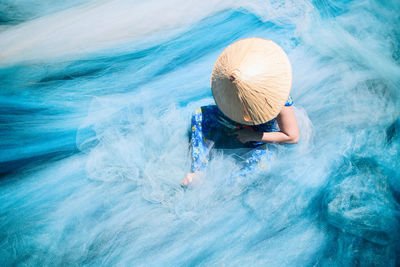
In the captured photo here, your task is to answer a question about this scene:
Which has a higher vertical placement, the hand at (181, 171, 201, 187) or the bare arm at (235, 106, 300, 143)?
the bare arm at (235, 106, 300, 143)

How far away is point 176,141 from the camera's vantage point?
57.3 inches

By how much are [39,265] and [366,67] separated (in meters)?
2.19

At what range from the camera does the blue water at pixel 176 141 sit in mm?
1272

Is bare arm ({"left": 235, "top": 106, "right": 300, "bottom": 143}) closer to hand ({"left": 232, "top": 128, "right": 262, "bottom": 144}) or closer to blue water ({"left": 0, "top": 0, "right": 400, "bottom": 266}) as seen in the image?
hand ({"left": 232, "top": 128, "right": 262, "bottom": 144})

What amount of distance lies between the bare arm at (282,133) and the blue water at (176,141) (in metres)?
0.19

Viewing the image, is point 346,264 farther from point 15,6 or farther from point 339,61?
point 15,6

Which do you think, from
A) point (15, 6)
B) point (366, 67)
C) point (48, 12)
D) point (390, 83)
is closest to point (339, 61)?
point (366, 67)

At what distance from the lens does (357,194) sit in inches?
50.0

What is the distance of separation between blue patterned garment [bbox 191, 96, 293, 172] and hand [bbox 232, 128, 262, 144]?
38 millimetres

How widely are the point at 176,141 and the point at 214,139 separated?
237 mm

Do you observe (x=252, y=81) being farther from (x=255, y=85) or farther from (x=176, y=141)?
(x=176, y=141)

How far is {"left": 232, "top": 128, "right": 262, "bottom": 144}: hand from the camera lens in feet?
3.97

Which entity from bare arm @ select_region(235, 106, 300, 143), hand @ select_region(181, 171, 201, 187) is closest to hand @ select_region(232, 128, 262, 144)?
bare arm @ select_region(235, 106, 300, 143)

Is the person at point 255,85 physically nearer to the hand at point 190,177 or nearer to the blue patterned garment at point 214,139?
the blue patterned garment at point 214,139
